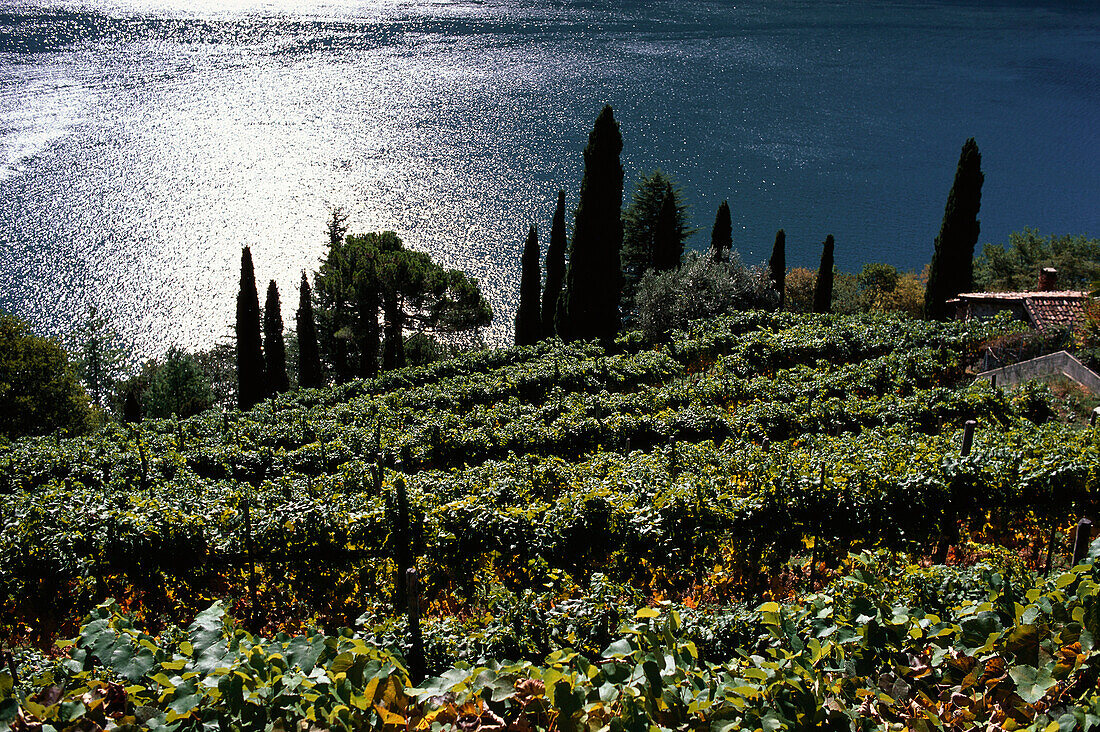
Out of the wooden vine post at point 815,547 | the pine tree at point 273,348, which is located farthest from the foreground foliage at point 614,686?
Answer: the pine tree at point 273,348

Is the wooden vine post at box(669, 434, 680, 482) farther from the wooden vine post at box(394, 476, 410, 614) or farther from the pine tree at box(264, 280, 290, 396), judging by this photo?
the pine tree at box(264, 280, 290, 396)

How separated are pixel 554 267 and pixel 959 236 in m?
15.7

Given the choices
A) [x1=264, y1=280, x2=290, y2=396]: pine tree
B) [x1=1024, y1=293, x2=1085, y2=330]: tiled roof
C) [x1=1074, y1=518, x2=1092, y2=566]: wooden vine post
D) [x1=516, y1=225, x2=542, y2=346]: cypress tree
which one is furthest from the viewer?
[x1=516, y1=225, x2=542, y2=346]: cypress tree

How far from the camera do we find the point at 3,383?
2483cm

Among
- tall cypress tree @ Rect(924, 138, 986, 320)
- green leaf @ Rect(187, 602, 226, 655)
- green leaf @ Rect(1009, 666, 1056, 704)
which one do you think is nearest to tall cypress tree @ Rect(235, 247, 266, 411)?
tall cypress tree @ Rect(924, 138, 986, 320)

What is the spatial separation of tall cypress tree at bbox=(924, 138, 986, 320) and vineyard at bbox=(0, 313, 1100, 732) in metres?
14.1

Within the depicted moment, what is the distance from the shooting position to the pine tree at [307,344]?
105 ft

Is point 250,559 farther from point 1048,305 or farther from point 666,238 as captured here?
point 666,238

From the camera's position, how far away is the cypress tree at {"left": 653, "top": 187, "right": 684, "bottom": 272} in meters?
32.0

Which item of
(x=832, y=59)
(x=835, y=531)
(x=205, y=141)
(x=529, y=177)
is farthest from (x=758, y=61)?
(x=835, y=531)

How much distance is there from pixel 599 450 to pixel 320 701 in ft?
27.3

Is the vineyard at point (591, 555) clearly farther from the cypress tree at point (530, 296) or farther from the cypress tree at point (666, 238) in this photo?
the cypress tree at point (530, 296)

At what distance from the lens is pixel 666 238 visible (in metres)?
32.5

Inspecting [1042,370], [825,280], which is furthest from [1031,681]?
[825,280]
